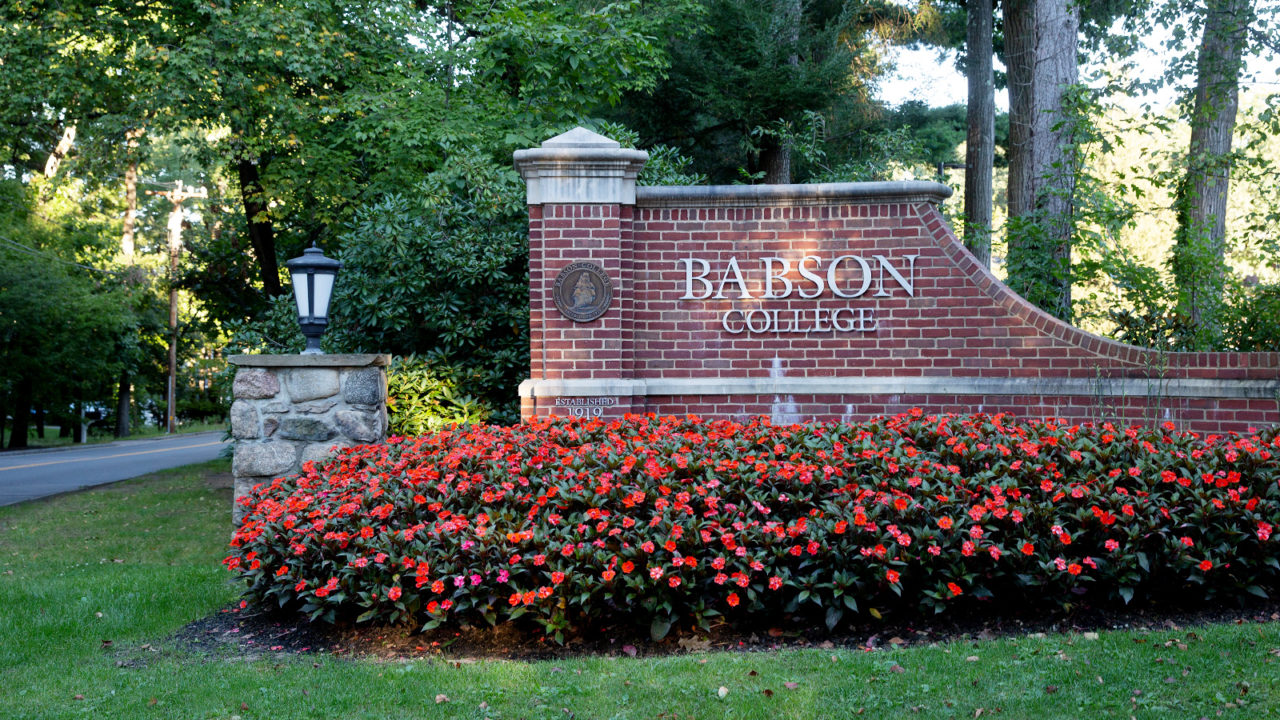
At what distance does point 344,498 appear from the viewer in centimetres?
537

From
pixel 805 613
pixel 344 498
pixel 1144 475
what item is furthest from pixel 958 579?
pixel 344 498

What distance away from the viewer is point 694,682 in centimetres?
375

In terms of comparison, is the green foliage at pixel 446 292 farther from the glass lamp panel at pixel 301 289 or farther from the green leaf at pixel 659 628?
the green leaf at pixel 659 628

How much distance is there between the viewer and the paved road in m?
14.1

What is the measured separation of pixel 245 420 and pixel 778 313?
3943 mm

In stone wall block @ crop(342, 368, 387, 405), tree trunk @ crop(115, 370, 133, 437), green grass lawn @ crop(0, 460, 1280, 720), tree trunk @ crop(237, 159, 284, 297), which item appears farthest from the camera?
tree trunk @ crop(115, 370, 133, 437)

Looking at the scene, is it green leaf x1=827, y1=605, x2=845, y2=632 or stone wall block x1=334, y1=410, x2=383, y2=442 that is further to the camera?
stone wall block x1=334, y1=410, x2=383, y2=442

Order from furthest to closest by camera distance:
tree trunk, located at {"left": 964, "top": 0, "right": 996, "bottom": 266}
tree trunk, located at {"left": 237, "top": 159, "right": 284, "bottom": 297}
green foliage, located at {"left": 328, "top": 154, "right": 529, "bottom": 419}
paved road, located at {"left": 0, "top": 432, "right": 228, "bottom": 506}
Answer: tree trunk, located at {"left": 964, "top": 0, "right": 996, "bottom": 266} < tree trunk, located at {"left": 237, "top": 159, "right": 284, "bottom": 297} < paved road, located at {"left": 0, "top": 432, "right": 228, "bottom": 506} < green foliage, located at {"left": 328, "top": 154, "right": 529, "bottom": 419}

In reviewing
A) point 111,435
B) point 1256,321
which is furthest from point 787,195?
point 111,435

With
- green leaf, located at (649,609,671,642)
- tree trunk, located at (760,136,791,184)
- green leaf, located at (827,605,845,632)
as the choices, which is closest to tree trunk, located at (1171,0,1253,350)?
green leaf, located at (827,605,845,632)

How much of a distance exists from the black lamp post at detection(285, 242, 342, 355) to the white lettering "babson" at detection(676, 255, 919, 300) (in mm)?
2620

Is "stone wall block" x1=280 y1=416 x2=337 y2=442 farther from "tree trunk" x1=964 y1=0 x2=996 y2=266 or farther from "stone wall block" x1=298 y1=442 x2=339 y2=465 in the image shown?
"tree trunk" x1=964 y1=0 x2=996 y2=266

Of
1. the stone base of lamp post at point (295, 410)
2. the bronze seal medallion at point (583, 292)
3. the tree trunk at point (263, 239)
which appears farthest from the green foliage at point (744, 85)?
the stone base of lamp post at point (295, 410)

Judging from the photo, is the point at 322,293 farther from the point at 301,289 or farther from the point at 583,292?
the point at 583,292
